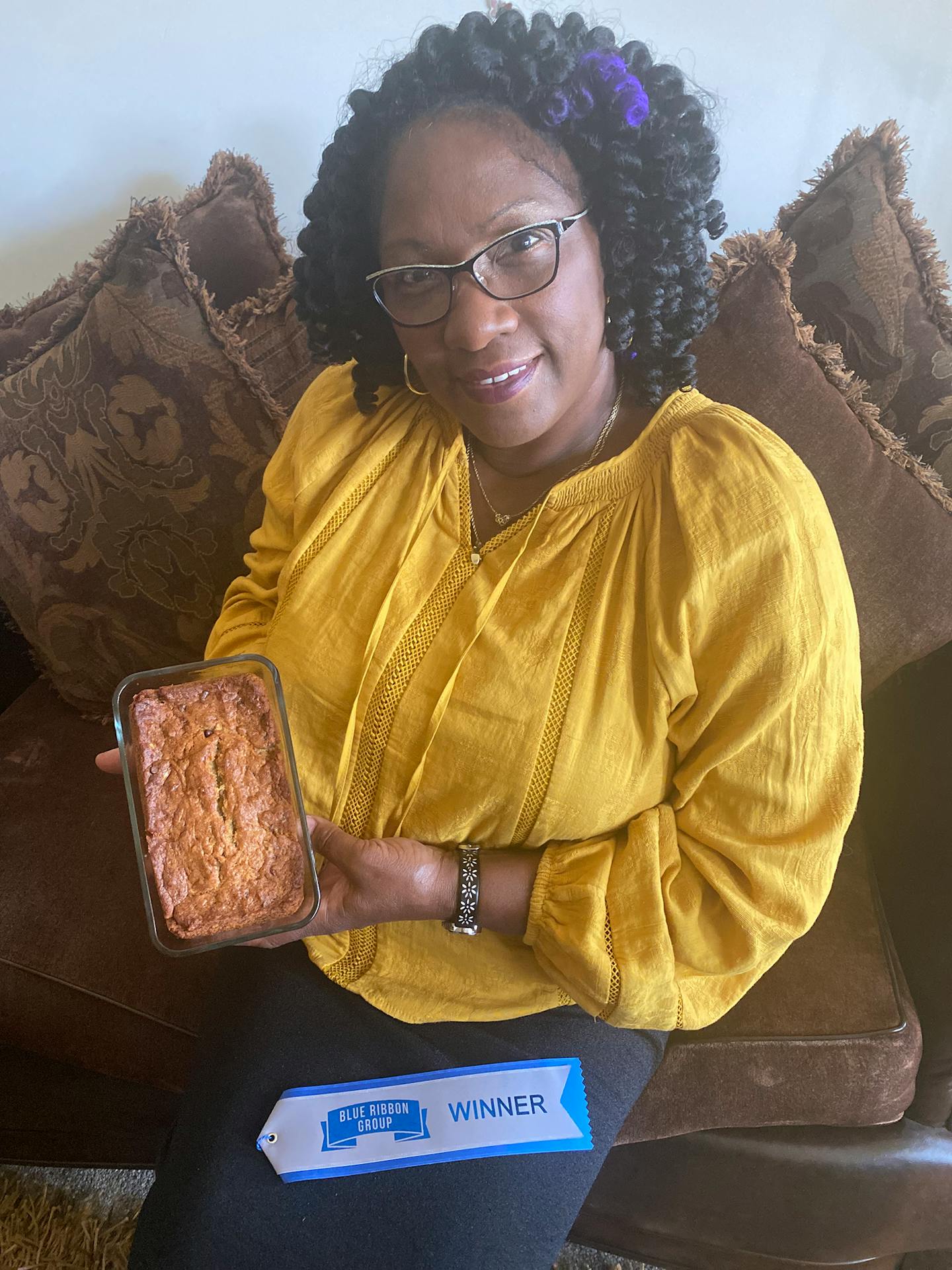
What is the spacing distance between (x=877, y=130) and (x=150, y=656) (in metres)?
1.41

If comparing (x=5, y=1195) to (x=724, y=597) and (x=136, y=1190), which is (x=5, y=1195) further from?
(x=724, y=597)

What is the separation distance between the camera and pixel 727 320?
1.16 m

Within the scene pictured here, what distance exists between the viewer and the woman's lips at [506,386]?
0.85 meters

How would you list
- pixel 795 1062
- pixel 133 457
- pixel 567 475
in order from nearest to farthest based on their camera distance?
pixel 567 475 → pixel 795 1062 → pixel 133 457

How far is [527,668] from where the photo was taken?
34.5 inches

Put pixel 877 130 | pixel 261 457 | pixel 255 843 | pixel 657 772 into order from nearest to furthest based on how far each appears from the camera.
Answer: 1. pixel 255 843
2. pixel 657 772
3. pixel 877 130
4. pixel 261 457

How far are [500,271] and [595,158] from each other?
17 centimetres

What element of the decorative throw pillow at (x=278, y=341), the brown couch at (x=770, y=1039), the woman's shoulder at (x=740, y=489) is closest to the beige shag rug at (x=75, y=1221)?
the brown couch at (x=770, y=1039)

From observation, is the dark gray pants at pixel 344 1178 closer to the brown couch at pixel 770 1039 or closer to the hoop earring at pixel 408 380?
the brown couch at pixel 770 1039

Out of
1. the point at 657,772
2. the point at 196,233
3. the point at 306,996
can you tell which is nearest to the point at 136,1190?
the point at 306,996

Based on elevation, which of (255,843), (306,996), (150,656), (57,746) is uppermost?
(255,843)

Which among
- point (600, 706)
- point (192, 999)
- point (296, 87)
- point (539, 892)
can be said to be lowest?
point (192, 999)

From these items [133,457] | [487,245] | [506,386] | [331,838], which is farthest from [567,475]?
[133,457]

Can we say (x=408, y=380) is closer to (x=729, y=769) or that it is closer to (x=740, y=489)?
(x=740, y=489)
